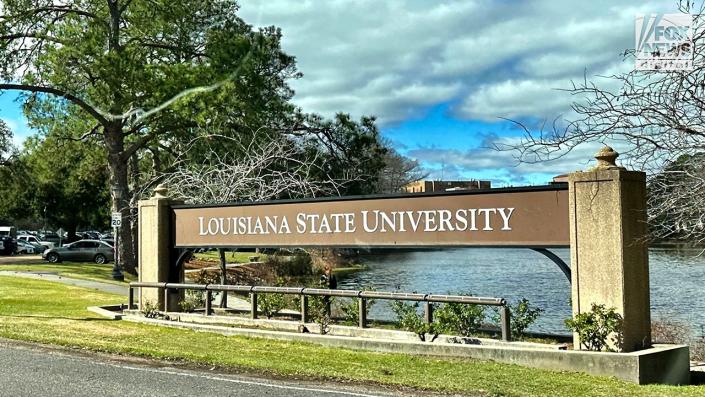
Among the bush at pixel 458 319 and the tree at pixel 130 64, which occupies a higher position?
the tree at pixel 130 64

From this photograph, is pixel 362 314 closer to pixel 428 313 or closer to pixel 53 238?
pixel 428 313

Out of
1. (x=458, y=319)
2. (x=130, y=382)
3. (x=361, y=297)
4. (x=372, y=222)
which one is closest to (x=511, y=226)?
(x=458, y=319)

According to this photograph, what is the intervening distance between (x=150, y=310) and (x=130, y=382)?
6.78 metres

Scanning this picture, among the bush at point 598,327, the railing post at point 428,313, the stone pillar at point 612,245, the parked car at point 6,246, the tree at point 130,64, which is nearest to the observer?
the bush at point 598,327

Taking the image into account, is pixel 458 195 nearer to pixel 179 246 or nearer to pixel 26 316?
pixel 179 246

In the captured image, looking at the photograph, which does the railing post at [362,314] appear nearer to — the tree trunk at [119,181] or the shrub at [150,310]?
the shrub at [150,310]

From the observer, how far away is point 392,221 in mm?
11656

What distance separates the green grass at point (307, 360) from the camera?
25.8 ft

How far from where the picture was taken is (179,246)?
15.0 metres

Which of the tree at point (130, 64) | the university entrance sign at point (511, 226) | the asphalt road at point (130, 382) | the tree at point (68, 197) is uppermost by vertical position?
the tree at point (130, 64)

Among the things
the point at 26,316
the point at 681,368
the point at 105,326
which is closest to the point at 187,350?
the point at 105,326

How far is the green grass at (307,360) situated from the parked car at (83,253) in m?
28.2

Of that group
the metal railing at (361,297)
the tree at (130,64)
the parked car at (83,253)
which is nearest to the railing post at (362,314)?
the metal railing at (361,297)

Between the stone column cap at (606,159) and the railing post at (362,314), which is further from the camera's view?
the railing post at (362,314)
